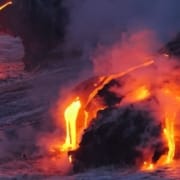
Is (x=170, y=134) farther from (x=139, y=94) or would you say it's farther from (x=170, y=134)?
(x=139, y=94)

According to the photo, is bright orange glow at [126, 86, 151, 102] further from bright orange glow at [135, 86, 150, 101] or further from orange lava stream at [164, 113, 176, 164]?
orange lava stream at [164, 113, 176, 164]

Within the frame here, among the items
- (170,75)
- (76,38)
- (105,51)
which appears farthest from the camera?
(76,38)

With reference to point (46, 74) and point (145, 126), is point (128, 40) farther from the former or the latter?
point (145, 126)

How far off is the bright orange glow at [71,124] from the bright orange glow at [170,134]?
1571mm

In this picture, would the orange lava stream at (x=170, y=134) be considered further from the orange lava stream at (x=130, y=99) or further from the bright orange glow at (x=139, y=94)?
the bright orange glow at (x=139, y=94)

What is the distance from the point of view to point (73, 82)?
56.9 ft

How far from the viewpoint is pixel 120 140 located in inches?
440

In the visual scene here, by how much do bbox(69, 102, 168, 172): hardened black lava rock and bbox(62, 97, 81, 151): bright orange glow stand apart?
2.73ft

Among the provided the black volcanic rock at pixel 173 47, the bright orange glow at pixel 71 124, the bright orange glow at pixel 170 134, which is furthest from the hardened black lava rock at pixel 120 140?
the black volcanic rock at pixel 173 47

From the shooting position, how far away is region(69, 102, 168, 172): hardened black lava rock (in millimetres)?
10930

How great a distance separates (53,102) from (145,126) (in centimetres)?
476

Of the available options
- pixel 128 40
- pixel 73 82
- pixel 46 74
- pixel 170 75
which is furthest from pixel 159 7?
pixel 170 75

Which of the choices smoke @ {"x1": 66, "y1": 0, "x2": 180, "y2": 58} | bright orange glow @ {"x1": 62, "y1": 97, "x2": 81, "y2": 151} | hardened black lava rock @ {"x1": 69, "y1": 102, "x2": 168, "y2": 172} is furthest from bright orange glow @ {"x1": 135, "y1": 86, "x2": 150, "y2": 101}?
smoke @ {"x1": 66, "y1": 0, "x2": 180, "y2": 58}

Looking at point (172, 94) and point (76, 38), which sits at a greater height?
point (76, 38)
